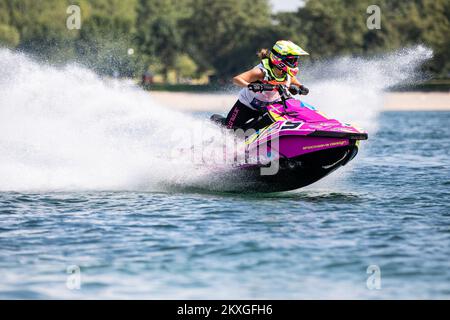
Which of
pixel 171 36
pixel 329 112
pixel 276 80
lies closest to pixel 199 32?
pixel 171 36

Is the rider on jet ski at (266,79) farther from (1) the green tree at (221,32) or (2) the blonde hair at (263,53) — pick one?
(1) the green tree at (221,32)

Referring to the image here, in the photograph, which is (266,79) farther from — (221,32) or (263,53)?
(221,32)

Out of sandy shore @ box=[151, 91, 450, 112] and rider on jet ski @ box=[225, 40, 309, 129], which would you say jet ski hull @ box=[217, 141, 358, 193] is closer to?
rider on jet ski @ box=[225, 40, 309, 129]

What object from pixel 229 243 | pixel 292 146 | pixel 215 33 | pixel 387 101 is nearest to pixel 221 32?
pixel 215 33

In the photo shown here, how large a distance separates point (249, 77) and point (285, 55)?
0.59 metres

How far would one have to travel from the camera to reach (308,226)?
10664 millimetres

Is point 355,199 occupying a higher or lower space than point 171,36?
lower

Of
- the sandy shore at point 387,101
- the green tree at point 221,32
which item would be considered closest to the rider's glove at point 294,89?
the sandy shore at point 387,101

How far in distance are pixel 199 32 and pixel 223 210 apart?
91.9 m

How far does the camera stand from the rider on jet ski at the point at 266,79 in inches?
506

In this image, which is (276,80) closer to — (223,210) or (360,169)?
(223,210)

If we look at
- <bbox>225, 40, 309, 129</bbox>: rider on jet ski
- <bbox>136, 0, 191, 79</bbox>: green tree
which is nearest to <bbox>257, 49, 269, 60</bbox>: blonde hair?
<bbox>225, 40, 309, 129</bbox>: rider on jet ski

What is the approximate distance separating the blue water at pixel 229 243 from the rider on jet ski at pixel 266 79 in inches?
48.1

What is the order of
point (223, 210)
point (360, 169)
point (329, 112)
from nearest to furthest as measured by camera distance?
1. point (223, 210)
2. point (360, 169)
3. point (329, 112)
